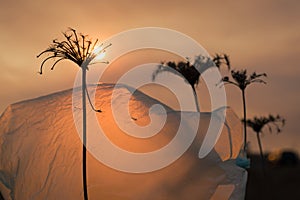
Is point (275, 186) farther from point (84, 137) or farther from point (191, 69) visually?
point (84, 137)

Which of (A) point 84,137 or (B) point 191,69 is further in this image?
(B) point 191,69

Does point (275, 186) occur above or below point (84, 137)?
below

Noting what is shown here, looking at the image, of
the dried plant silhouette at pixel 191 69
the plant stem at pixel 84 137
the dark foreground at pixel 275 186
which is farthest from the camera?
the dark foreground at pixel 275 186

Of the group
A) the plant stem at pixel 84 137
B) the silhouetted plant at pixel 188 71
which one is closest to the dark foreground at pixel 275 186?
the silhouetted plant at pixel 188 71

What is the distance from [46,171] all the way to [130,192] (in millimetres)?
1824

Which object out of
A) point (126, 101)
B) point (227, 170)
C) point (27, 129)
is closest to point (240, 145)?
point (227, 170)

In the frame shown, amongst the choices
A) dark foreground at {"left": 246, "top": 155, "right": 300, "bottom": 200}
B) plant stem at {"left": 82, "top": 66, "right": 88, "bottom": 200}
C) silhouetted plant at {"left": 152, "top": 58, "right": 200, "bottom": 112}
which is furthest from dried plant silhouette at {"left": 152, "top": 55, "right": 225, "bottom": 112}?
dark foreground at {"left": 246, "top": 155, "right": 300, "bottom": 200}

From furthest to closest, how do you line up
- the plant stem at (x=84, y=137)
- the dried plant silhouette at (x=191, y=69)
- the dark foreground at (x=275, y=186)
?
the dark foreground at (x=275, y=186) < the dried plant silhouette at (x=191, y=69) < the plant stem at (x=84, y=137)

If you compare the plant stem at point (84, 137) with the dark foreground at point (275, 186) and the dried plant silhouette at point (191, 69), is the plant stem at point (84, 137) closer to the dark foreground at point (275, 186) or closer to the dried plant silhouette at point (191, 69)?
the dried plant silhouette at point (191, 69)

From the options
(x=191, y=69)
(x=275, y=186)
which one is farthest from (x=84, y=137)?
(x=275, y=186)

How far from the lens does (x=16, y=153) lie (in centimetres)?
1387

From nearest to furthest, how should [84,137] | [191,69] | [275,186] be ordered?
[84,137] → [191,69] → [275,186]

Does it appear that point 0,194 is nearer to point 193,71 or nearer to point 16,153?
point 16,153

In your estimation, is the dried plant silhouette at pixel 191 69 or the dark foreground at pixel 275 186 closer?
the dried plant silhouette at pixel 191 69
